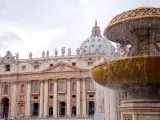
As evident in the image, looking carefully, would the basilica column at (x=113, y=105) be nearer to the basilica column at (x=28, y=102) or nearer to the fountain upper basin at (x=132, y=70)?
the fountain upper basin at (x=132, y=70)

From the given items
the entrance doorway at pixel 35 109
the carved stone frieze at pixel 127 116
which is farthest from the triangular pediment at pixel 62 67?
the carved stone frieze at pixel 127 116

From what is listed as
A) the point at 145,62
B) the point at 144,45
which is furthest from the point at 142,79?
the point at 144,45

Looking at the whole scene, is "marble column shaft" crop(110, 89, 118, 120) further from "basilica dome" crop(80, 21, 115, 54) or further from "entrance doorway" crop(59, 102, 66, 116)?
"basilica dome" crop(80, 21, 115, 54)

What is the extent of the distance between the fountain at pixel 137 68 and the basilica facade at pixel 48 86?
39.0 meters

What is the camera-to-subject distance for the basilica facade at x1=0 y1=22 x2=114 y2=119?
51750 mm

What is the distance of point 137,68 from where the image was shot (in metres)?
9.15

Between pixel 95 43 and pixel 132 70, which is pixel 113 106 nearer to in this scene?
pixel 132 70

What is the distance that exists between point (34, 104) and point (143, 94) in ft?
151

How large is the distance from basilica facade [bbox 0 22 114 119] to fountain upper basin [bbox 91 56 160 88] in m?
39.8

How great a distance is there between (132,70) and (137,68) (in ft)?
0.55

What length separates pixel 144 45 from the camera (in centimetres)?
1079

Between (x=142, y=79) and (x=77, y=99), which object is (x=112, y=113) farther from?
(x=77, y=99)

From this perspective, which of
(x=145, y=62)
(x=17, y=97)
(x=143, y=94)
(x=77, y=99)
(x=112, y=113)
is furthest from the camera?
(x=17, y=97)

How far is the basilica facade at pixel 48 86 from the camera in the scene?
51750 millimetres
